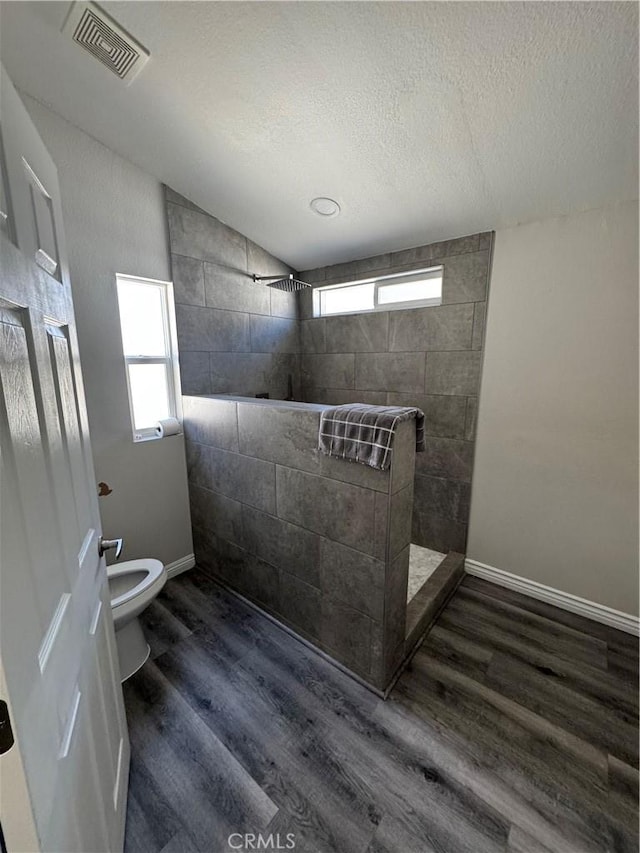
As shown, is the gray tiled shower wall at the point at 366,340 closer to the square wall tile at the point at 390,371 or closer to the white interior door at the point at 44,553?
the square wall tile at the point at 390,371

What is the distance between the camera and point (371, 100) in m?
1.42

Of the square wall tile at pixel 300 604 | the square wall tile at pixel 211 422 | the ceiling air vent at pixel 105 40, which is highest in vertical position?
the ceiling air vent at pixel 105 40

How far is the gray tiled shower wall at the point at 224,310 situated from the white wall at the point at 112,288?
153 millimetres

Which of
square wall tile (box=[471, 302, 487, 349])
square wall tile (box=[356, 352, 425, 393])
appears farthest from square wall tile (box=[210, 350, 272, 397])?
square wall tile (box=[471, 302, 487, 349])

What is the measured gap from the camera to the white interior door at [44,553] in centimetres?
52

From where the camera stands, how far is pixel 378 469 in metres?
1.47

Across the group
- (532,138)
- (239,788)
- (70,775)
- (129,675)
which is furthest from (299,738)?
(532,138)

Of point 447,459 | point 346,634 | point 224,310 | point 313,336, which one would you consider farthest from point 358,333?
point 346,634

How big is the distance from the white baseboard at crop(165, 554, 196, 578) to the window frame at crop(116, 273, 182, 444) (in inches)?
37.4

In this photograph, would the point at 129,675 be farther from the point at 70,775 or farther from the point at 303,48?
the point at 303,48

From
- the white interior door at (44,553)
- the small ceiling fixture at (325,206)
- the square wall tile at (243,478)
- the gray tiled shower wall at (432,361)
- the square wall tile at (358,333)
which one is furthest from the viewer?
the square wall tile at (358,333)

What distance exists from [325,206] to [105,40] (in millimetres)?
1185

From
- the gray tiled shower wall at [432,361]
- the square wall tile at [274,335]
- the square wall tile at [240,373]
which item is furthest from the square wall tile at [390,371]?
the square wall tile at [240,373]

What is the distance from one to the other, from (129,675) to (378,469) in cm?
164
